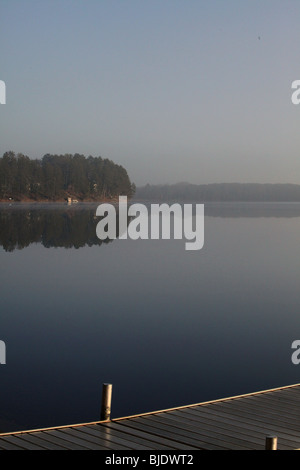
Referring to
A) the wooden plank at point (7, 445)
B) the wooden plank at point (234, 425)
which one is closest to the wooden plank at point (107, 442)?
the wooden plank at point (7, 445)

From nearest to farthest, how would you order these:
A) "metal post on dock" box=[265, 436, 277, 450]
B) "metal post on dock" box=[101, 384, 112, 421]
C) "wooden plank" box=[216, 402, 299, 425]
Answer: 1. "metal post on dock" box=[265, 436, 277, 450]
2. "metal post on dock" box=[101, 384, 112, 421]
3. "wooden plank" box=[216, 402, 299, 425]

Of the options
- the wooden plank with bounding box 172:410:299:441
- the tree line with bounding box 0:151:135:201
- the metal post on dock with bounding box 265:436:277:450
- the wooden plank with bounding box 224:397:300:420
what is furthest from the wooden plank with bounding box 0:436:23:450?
the tree line with bounding box 0:151:135:201

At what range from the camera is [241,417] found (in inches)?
252

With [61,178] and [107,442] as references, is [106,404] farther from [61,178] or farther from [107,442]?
[61,178]

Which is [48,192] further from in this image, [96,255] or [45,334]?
[45,334]

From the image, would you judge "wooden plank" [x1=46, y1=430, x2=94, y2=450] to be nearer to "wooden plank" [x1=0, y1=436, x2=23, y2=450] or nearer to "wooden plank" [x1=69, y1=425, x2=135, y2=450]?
"wooden plank" [x1=69, y1=425, x2=135, y2=450]

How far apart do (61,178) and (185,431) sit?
110m

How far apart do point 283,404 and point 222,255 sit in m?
19.4

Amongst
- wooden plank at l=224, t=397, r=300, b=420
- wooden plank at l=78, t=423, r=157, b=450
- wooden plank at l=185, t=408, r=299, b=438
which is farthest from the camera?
wooden plank at l=224, t=397, r=300, b=420

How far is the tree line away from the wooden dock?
9642cm

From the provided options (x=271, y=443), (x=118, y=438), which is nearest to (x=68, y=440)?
(x=118, y=438)

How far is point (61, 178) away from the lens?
11431cm

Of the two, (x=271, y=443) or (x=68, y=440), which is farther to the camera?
(x=68, y=440)

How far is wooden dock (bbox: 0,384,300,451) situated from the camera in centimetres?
545
